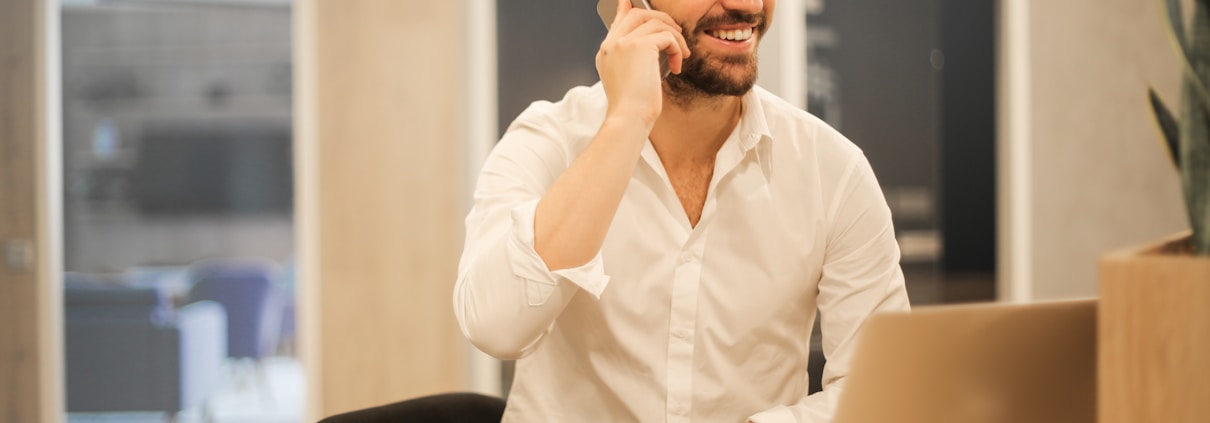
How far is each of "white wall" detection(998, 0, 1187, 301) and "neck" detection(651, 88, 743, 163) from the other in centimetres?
310

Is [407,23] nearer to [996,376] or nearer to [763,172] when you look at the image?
[763,172]

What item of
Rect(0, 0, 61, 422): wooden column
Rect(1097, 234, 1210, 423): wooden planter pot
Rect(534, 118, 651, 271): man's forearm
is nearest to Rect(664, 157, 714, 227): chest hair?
Rect(534, 118, 651, 271): man's forearm

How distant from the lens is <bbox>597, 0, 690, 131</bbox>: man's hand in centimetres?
122

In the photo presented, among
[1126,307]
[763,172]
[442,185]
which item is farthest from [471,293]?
[442,185]

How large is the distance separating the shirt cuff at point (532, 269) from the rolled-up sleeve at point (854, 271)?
0.37 metres

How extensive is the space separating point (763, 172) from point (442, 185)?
2688 millimetres

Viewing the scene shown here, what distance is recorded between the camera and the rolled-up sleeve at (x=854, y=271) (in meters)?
1.34

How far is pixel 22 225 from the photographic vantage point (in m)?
4.43

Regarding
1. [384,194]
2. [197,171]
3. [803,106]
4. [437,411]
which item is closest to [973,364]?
[437,411]

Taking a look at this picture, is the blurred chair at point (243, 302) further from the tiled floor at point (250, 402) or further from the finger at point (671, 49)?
the finger at point (671, 49)

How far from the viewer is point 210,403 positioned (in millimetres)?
5164

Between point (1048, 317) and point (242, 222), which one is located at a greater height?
point (1048, 317)

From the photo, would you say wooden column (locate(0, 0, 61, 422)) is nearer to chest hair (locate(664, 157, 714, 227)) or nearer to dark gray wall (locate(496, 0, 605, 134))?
dark gray wall (locate(496, 0, 605, 134))

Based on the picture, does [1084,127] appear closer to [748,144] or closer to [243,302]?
[748,144]
